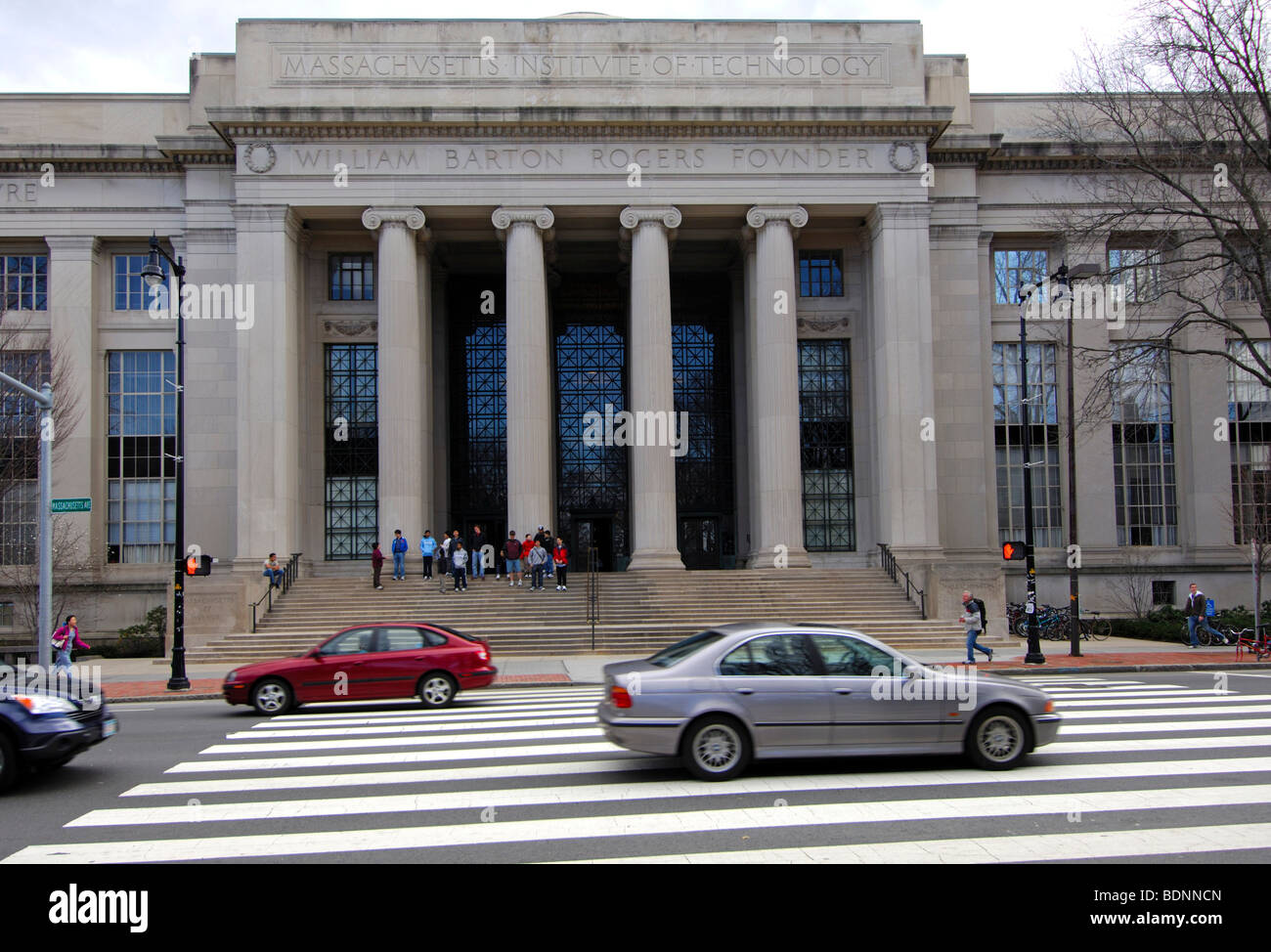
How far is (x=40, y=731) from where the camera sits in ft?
34.9

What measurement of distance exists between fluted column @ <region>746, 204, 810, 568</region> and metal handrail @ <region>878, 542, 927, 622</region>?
254cm

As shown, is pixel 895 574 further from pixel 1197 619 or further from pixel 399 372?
pixel 399 372

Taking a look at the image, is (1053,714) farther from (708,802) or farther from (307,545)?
(307,545)

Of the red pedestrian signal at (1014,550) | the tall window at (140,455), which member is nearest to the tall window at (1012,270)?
the red pedestrian signal at (1014,550)

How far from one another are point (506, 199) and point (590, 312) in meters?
8.64

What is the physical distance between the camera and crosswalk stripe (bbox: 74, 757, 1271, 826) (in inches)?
370

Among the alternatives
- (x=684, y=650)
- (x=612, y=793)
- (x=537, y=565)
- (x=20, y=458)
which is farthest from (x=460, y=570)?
(x=612, y=793)

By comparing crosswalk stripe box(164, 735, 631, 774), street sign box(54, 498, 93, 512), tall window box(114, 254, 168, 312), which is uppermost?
tall window box(114, 254, 168, 312)

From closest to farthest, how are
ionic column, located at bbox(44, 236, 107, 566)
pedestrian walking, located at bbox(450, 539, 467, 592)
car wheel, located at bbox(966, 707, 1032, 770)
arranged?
car wheel, located at bbox(966, 707, 1032, 770)
pedestrian walking, located at bbox(450, 539, 467, 592)
ionic column, located at bbox(44, 236, 107, 566)

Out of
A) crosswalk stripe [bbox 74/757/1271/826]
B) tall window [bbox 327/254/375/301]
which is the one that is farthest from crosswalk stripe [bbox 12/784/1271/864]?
tall window [bbox 327/254/375/301]

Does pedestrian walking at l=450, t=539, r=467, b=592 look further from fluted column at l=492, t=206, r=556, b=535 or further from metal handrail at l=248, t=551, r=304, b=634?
metal handrail at l=248, t=551, r=304, b=634

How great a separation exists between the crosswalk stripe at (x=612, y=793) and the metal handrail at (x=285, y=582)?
2025cm

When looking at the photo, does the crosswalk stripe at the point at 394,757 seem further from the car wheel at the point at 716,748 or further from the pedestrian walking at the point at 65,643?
the pedestrian walking at the point at 65,643

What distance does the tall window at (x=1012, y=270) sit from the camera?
3769 centimetres
